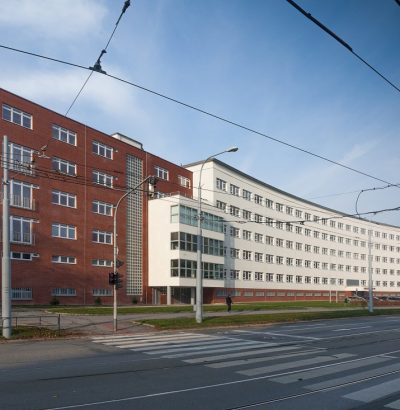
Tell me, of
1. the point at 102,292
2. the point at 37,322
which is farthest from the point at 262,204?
the point at 37,322

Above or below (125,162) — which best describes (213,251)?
below

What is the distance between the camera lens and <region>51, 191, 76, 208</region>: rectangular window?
143 feet

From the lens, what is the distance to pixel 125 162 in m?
51.5

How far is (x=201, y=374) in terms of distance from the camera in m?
10.8

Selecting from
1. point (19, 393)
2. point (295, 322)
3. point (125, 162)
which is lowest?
point (295, 322)

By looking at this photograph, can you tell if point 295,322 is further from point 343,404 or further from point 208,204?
point 208,204

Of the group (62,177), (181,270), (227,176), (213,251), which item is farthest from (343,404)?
(227,176)

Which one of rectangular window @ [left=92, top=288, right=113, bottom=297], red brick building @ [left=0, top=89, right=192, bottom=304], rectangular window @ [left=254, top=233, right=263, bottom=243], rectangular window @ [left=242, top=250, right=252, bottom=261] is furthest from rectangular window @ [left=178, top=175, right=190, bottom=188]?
rectangular window @ [left=92, top=288, right=113, bottom=297]

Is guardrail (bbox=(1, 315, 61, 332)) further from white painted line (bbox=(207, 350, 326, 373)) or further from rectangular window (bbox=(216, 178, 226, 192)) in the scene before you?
rectangular window (bbox=(216, 178, 226, 192))

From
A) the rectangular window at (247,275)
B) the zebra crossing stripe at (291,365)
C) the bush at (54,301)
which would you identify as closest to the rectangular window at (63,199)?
the bush at (54,301)

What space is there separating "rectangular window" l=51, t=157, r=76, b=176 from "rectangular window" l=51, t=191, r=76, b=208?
2020mm

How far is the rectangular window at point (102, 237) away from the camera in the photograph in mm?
47344

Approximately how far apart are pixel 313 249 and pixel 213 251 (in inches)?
1332

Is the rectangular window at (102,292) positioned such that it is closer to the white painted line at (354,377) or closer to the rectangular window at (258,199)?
the rectangular window at (258,199)
